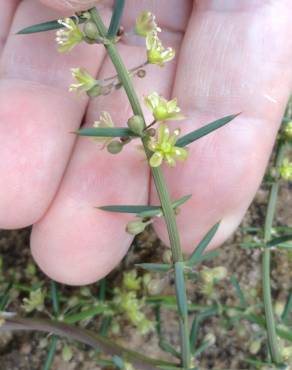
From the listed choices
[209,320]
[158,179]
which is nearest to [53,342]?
[209,320]

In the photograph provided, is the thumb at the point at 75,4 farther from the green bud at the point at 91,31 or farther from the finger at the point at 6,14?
the finger at the point at 6,14

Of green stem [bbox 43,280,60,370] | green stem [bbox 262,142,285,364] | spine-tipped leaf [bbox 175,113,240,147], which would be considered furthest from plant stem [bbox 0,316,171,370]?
spine-tipped leaf [bbox 175,113,240,147]

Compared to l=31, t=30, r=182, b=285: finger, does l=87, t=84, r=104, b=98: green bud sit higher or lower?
higher

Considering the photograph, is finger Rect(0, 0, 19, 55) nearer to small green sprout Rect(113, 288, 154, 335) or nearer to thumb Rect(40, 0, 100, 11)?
thumb Rect(40, 0, 100, 11)

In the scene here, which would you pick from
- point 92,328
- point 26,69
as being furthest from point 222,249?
point 26,69

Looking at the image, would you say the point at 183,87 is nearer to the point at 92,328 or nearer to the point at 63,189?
the point at 63,189

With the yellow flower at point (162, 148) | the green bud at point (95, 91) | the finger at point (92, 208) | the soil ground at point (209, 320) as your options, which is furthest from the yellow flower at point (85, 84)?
the soil ground at point (209, 320)
